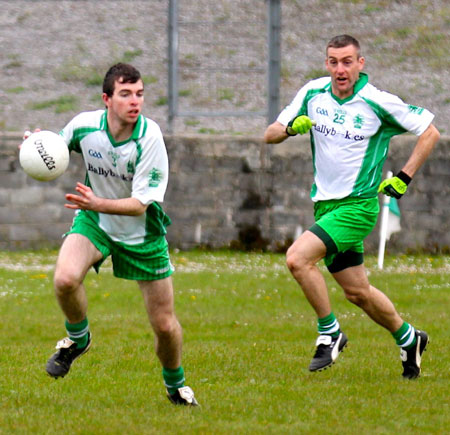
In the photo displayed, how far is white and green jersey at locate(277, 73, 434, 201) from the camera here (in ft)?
25.0

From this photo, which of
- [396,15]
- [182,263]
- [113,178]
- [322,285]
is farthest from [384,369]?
[396,15]

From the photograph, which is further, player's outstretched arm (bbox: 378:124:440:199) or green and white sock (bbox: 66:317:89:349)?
player's outstretched arm (bbox: 378:124:440:199)

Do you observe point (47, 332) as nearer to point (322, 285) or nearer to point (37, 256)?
point (322, 285)

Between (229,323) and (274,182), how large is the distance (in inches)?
217

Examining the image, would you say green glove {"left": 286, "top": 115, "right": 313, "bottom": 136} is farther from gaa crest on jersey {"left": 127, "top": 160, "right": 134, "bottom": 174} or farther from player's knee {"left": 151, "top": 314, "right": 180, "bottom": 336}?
player's knee {"left": 151, "top": 314, "right": 180, "bottom": 336}

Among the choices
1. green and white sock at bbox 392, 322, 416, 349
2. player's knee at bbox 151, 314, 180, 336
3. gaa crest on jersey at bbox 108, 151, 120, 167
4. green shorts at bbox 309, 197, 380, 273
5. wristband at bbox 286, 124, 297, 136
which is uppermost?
gaa crest on jersey at bbox 108, 151, 120, 167

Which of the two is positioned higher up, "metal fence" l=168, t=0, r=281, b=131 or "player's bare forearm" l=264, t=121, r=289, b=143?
"player's bare forearm" l=264, t=121, r=289, b=143

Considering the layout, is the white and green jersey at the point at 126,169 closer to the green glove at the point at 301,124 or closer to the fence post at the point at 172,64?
the green glove at the point at 301,124

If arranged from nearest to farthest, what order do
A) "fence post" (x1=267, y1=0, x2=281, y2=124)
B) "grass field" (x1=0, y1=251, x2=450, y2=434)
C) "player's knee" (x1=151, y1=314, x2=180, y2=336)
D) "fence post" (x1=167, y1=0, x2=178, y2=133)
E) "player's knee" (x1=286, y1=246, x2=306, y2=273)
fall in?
1. "grass field" (x1=0, y1=251, x2=450, y2=434)
2. "player's knee" (x1=151, y1=314, x2=180, y2=336)
3. "player's knee" (x1=286, y1=246, x2=306, y2=273)
4. "fence post" (x1=167, y1=0, x2=178, y2=133)
5. "fence post" (x1=267, y1=0, x2=281, y2=124)

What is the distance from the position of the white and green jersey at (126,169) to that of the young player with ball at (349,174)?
4.63ft

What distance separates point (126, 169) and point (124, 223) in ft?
1.17

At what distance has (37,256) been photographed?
14.7m

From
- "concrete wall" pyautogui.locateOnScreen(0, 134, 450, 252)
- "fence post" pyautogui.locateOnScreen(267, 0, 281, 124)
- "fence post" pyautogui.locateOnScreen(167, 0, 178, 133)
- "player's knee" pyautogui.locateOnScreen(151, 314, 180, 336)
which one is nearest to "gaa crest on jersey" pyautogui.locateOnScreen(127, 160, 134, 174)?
"player's knee" pyautogui.locateOnScreen(151, 314, 180, 336)

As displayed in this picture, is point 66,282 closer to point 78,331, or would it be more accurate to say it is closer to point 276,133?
point 78,331
